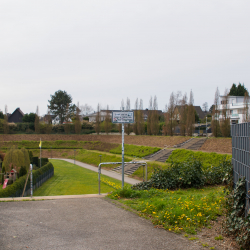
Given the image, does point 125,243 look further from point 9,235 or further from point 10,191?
point 10,191

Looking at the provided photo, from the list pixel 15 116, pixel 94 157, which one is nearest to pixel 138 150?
pixel 94 157

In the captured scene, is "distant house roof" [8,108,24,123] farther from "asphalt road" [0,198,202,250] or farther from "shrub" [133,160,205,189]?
"asphalt road" [0,198,202,250]

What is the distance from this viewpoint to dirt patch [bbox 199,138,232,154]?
26.4 metres

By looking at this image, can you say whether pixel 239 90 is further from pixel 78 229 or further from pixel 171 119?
→ pixel 78 229

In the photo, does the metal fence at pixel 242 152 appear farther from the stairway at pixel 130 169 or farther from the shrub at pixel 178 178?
the stairway at pixel 130 169

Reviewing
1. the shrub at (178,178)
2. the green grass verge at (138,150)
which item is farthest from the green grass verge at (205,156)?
the shrub at (178,178)

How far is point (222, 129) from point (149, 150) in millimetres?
9216

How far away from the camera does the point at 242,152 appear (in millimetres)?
4754

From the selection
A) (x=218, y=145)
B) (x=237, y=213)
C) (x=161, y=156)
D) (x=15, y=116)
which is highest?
(x=15, y=116)

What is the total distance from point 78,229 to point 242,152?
3.36 meters

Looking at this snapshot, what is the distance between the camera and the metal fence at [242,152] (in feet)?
14.3

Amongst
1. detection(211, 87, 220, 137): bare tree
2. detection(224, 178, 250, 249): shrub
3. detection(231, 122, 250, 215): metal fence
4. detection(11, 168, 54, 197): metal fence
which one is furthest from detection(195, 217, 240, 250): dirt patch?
detection(211, 87, 220, 137): bare tree

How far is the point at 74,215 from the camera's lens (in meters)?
6.20

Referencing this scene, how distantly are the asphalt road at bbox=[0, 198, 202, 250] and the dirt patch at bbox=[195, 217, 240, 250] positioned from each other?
0.29m
